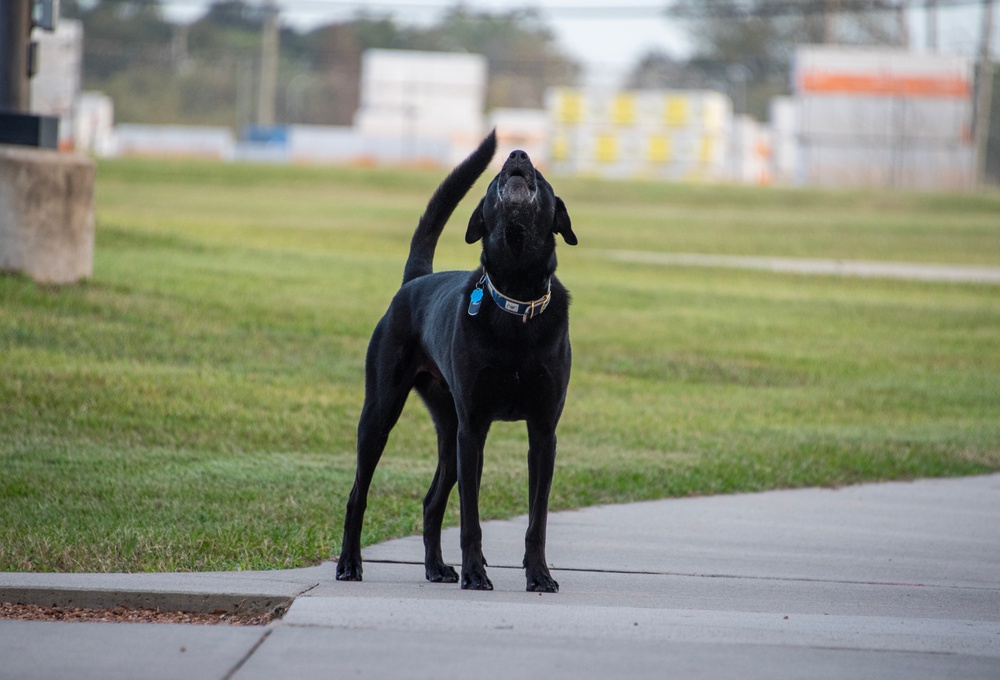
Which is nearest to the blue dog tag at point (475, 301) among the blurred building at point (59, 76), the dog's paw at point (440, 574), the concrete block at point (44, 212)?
the dog's paw at point (440, 574)

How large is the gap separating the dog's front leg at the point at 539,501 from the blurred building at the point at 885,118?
42254mm

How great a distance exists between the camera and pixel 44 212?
11594mm

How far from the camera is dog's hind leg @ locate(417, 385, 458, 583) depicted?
5.24 m

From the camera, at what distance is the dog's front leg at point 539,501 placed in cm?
491

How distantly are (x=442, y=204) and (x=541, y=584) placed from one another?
1.82 metres

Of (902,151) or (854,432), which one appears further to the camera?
(902,151)

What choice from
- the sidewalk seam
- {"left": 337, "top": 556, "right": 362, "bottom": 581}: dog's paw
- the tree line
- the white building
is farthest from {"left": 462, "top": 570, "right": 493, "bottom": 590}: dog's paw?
the tree line

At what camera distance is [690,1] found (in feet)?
262

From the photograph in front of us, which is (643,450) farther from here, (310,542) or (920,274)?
(920,274)

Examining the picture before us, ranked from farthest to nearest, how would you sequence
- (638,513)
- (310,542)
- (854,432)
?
(854,432) < (638,513) < (310,542)

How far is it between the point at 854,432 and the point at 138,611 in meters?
6.56

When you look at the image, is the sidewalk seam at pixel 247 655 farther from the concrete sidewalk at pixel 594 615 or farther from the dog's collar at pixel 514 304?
→ the dog's collar at pixel 514 304

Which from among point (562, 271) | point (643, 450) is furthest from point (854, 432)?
point (562, 271)

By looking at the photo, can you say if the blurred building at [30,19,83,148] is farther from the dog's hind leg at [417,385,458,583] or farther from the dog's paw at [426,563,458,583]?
the dog's paw at [426,563,458,583]
